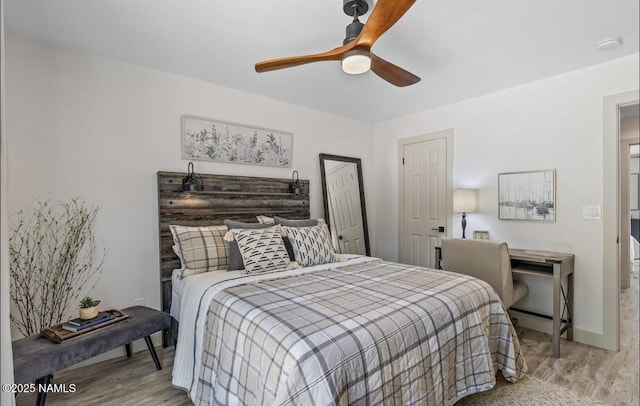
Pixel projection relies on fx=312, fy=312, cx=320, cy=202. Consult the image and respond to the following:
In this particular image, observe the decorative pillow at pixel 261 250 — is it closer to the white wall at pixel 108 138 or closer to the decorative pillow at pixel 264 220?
the decorative pillow at pixel 264 220

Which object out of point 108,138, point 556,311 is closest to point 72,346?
point 108,138

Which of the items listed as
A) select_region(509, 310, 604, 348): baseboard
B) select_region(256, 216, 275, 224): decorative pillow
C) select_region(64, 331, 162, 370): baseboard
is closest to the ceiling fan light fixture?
select_region(256, 216, 275, 224): decorative pillow

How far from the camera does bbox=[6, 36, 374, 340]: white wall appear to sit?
Answer: 2074 millimetres

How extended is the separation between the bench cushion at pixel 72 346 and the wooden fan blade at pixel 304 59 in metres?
1.78

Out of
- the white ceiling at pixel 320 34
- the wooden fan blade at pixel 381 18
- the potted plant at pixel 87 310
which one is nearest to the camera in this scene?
the wooden fan blade at pixel 381 18

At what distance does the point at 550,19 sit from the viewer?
6.18ft

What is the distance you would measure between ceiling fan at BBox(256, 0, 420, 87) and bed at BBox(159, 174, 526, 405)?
50.8 inches

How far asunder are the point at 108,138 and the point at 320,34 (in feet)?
5.77

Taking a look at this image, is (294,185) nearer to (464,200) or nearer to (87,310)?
(464,200)

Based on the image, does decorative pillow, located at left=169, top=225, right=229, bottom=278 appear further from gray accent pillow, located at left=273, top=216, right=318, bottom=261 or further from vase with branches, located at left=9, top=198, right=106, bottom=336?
vase with branches, located at left=9, top=198, right=106, bottom=336

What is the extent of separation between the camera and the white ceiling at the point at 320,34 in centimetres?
178

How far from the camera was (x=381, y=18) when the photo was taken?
1.45 m

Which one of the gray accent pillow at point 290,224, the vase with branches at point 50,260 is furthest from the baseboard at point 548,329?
the vase with branches at point 50,260

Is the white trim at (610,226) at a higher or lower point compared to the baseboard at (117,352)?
higher
